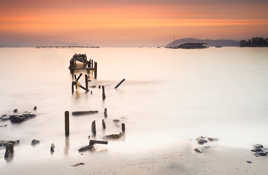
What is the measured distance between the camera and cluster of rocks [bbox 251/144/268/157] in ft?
49.4

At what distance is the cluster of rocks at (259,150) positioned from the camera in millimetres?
15047

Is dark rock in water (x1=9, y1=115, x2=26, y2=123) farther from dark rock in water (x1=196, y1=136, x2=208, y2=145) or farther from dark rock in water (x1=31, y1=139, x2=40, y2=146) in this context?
dark rock in water (x1=196, y1=136, x2=208, y2=145)

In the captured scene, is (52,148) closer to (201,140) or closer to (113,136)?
(113,136)

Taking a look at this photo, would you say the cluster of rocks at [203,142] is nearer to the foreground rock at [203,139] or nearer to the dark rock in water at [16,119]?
the foreground rock at [203,139]

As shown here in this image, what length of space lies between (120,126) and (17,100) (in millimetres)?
16000

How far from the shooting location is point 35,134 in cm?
1944


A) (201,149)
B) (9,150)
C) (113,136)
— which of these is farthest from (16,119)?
(201,149)

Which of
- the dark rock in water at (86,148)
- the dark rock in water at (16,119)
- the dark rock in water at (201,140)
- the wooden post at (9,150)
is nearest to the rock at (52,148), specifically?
the dark rock in water at (86,148)

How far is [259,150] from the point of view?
1583cm

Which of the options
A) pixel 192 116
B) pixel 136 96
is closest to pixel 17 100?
pixel 136 96

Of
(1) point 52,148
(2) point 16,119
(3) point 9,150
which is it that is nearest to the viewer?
(3) point 9,150

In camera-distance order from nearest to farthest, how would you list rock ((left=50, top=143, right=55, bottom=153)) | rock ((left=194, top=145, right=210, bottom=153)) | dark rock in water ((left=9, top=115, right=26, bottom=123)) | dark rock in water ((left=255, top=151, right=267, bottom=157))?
dark rock in water ((left=255, top=151, right=267, bottom=157)) → rock ((left=194, top=145, right=210, bottom=153)) → rock ((left=50, top=143, right=55, bottom=153)) → dark rock in water ((left=9, top=115, right=26, bottom=123))

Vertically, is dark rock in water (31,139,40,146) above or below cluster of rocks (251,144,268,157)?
below

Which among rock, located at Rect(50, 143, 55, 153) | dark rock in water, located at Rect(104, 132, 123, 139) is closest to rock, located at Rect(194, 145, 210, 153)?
dark rock in water, located at Rect(104, 132, 123, 139)
